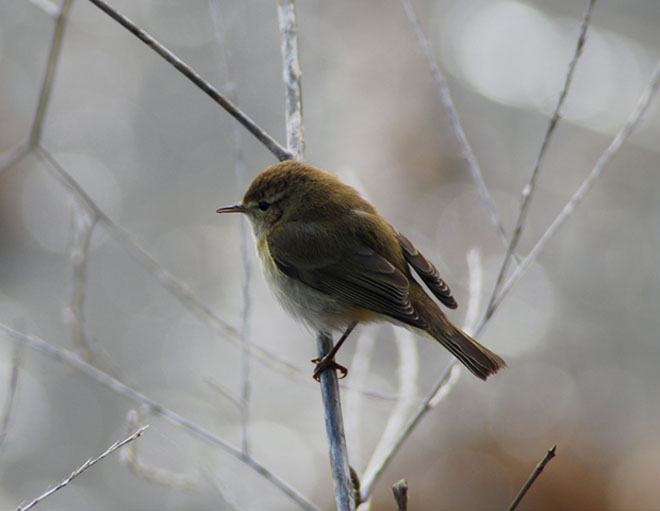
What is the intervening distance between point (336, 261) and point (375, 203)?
7.36 ft

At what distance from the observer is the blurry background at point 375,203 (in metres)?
4.02

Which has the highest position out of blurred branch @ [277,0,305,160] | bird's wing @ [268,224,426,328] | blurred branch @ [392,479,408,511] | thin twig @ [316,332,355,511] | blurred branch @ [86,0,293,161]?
blurred branch @ [277,0,305,160]

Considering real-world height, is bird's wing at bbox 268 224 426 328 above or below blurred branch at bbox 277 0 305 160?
below

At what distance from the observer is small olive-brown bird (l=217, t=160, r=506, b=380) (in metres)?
2.61

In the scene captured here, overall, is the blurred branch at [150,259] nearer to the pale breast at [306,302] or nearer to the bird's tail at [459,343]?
the pale breast at [306,302]

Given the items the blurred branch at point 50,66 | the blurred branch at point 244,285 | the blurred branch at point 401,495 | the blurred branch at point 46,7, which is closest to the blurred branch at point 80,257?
the blurred branch at point 50,66

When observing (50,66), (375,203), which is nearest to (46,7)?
(50,66)

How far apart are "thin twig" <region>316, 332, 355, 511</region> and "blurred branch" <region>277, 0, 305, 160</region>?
0.81m

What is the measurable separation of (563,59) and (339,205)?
128 inches

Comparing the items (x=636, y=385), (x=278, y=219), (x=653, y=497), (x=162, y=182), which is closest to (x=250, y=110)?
(x=162, y=182)

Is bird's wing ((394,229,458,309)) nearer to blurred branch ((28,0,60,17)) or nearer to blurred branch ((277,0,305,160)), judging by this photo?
blurred branch ((277,0,305,160))

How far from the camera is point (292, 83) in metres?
2.58

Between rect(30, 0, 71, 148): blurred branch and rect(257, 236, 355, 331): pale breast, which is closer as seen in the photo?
rect(30, 0, 71, 148): blurred branch

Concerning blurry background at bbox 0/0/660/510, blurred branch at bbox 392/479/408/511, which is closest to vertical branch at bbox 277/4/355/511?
blurred branch at bbox 392/479/408/511
